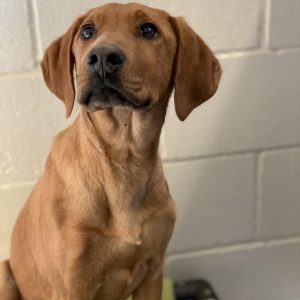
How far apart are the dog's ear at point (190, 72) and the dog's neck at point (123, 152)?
2.5 inches

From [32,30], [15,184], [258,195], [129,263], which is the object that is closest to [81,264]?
[129,263]

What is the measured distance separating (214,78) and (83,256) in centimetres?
51

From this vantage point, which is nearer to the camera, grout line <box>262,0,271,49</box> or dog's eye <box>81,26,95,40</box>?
dog's eye <box>81,26,95,40</box>

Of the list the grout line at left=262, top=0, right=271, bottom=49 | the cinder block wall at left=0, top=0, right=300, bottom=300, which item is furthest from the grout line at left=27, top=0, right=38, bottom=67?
the grout line at left=262, top=0, right=271, bottom=49

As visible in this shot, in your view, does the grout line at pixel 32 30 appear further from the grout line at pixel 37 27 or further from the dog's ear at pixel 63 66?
the dog's ear at pixel 63 66

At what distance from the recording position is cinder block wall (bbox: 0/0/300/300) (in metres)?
1.67

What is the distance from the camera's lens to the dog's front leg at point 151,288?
1.45 meters

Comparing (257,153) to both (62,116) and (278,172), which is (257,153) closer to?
(278,172)

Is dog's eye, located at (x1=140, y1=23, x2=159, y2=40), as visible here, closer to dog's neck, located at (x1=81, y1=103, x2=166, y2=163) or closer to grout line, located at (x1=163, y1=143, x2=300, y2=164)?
dog's neck, located at (x1=81, y1=103, x2=166, y2=163)

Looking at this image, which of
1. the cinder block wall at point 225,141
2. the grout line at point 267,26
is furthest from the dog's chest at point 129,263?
the grout line at point 267,26

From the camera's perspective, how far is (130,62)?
109 centimetres

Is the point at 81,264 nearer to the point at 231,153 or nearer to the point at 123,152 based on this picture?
the point at 123,152

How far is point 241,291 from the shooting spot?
211 cm

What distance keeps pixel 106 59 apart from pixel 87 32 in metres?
0.18
